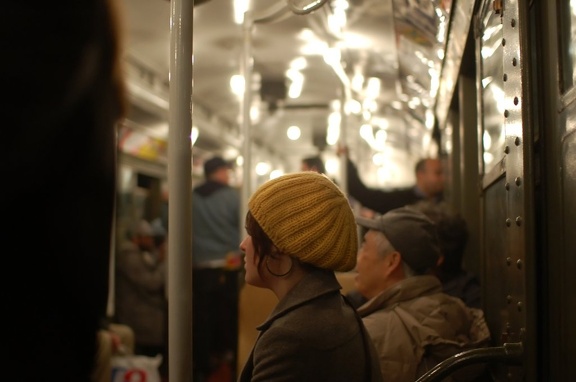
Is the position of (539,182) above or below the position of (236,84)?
below

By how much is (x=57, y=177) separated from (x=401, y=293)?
1.92 m

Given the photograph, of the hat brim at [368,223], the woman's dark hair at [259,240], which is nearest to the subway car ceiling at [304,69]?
the woman's dark hair at [259,240]

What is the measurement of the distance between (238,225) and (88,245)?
5.53 m

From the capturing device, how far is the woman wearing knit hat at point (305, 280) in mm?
1651

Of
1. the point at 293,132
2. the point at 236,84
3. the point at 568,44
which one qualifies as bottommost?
the point at 568,44

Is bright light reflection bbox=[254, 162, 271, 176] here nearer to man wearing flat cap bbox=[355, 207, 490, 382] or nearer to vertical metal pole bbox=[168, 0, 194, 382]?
man wearing flat cap bbox=[355, 207, 490, 382]

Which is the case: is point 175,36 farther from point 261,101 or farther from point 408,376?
point 261,101

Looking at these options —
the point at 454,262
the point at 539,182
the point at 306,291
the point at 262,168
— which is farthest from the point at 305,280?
the point at 262,168

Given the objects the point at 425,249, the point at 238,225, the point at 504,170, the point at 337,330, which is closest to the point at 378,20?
the point at 238,225

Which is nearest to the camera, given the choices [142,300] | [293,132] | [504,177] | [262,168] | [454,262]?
[504,177]

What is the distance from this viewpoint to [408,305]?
2.52 meters

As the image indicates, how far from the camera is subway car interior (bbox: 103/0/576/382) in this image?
1.49 m

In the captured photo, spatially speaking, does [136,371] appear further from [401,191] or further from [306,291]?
[306,291]

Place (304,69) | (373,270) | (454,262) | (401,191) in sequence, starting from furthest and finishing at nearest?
(304,69) → (401,191) → (454,262) → (373,270)
